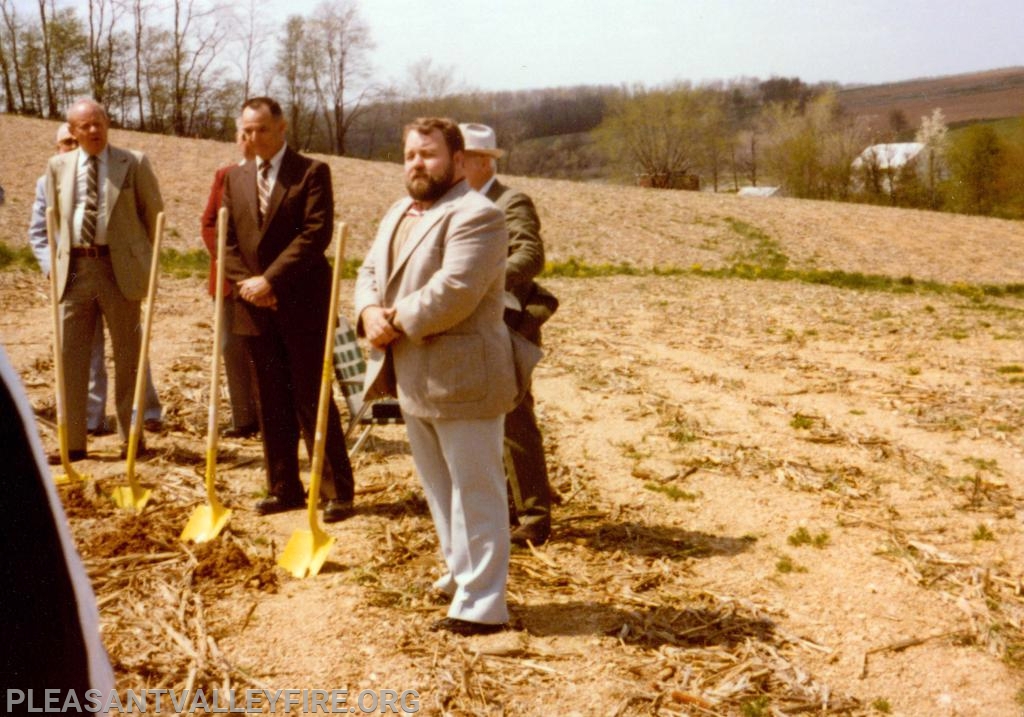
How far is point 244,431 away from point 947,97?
84.4 m

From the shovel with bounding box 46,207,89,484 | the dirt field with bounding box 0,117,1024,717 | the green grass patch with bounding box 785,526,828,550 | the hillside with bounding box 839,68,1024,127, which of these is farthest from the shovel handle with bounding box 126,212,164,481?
the hillside with bounding box 839,68,1024,127

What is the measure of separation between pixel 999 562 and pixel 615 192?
30.2 meters

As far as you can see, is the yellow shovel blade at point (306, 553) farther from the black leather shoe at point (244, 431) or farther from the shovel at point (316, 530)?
the black leather shoe at point (244, 431)

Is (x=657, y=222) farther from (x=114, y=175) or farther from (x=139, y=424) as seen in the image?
(x=139, y=424)

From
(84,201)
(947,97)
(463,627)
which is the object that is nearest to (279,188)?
(84,201)

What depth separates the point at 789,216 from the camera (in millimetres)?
32625

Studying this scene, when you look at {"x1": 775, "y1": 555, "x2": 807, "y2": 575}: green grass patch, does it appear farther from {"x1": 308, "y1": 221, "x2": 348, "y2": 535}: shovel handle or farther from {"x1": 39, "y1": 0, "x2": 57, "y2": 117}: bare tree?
{"x1": 39, "y1": 0, "x2": 57, "y2": 117}: bare tree

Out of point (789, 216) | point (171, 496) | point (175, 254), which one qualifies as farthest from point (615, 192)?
point (171, 496)

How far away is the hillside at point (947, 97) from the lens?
7012 cm

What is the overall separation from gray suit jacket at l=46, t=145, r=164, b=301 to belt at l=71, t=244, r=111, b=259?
46mm

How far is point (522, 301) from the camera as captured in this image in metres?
5.38

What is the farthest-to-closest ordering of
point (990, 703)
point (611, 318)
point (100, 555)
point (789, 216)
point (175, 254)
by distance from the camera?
point (789, 216) < point (175, 254) < point (611, 318) < point (100, 555) < point (990, 703)

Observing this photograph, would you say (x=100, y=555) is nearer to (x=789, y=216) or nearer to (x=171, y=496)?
(x=171, y=496)

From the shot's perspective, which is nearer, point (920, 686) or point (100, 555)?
point (920, 686)
